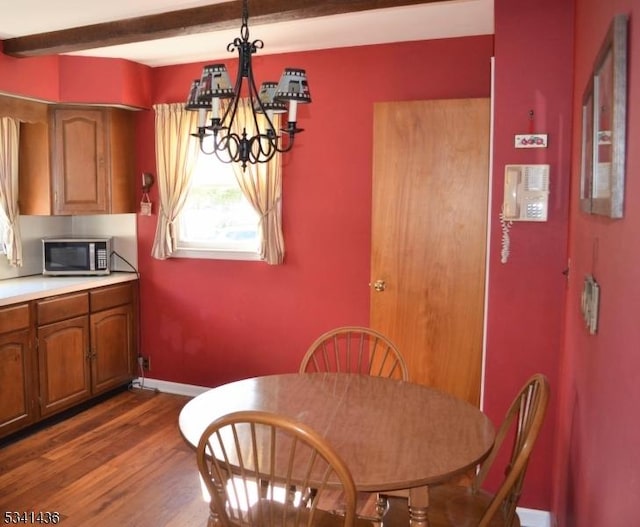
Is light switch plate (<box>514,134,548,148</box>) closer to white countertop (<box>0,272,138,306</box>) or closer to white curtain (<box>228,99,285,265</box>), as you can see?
white curtain (<box>228,99,285,265</box>)

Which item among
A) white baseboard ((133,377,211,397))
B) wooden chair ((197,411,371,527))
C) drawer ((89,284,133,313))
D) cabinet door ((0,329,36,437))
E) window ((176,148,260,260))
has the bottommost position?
white baseboard ((133,377,211,397))

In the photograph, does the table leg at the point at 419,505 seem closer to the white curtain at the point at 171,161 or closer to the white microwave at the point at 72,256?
the white curtain at the point at 171,161

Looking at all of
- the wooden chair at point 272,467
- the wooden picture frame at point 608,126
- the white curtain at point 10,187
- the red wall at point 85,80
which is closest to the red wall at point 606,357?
the wooden picture frame at point 608,126

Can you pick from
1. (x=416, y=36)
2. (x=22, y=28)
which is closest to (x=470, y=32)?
(x=416, y=36)

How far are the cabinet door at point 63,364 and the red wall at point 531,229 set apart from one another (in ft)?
8.68

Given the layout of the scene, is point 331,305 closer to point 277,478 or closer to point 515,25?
point 515,25

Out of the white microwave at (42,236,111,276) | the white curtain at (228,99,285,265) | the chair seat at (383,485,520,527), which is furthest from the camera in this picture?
the white microwave at (42,236,111,276)

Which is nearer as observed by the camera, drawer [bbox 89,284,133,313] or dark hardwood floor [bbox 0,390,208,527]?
dark hardwood floor [bbox 0,390,208,527]

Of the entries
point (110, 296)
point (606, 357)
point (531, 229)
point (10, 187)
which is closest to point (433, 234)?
point (531, 229)

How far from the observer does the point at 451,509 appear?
1889 millimetres

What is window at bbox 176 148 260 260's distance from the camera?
13.1 ft

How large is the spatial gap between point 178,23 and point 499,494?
8.53 ft

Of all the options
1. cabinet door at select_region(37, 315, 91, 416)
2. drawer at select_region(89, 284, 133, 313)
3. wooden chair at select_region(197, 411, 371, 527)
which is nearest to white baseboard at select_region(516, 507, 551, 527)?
wooden chair at select_region(197, 411, 371, 527)

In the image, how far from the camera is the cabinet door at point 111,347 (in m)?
3.97
